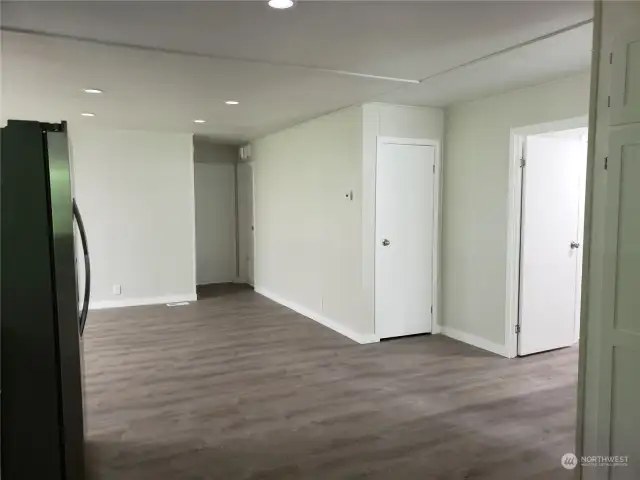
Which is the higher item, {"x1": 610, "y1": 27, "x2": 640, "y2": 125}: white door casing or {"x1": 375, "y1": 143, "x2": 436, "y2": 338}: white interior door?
{"x1": 610, "y1": 27, "x2": 640, "y2": 125}: white door casing

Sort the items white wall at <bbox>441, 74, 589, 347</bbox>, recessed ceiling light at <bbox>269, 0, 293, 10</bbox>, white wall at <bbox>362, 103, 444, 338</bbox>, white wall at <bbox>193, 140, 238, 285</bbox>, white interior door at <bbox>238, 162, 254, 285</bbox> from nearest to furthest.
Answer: recessed ceiling light at <bbox>269, 0, 293, 10</bbox> → white wall at <bbox>441, 74, 589, 347</bbox> → white wall at <bbox>362, 103, 444, 338</bbox> → white interior door at <bbox>238, 162, 254, 285</bbox> → white wall at <bbox>193, 140, 238, 285</bbox>

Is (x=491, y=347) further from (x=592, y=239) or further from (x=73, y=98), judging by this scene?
(x=73, y=98)

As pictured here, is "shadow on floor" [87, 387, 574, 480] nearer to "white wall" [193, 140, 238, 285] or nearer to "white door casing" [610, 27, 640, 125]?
"white door casing" [610, 27, 640, 125]

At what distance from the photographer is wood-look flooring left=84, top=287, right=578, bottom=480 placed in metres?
2.83

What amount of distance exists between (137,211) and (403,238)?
3.70 meters

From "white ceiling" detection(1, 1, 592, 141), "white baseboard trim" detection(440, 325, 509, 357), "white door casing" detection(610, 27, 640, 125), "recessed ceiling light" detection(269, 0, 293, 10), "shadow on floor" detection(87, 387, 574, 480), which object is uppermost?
"white ceiling" detection(1, 1, 592, 141)

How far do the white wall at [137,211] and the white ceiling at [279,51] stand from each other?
164 centimetres

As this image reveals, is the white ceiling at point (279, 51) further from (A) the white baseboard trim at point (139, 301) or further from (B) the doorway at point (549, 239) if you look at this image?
(A) the white baseboard trim at point (139, 301)

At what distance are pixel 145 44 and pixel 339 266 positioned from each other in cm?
315

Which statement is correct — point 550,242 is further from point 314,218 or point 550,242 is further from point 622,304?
point 622,304

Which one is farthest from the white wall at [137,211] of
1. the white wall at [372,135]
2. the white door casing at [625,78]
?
the white door casing at [625,78]

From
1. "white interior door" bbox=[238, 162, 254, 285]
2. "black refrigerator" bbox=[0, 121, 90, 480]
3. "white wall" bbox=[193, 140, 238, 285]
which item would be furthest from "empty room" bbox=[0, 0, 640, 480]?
"white wall" bbox=[193, 140, 238, 285]

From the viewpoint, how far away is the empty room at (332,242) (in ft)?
7.44

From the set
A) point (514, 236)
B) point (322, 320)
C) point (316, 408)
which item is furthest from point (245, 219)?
point (316, 408)
